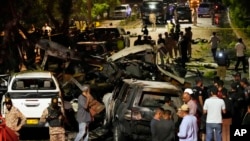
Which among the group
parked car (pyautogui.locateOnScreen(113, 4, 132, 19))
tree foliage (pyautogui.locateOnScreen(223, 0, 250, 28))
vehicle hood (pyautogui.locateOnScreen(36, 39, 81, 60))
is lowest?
parked car (pyautogui.locateOnScreen(113, 4, 132, 19))

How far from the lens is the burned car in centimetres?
1319

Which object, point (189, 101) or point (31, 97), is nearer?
point (189, 101)

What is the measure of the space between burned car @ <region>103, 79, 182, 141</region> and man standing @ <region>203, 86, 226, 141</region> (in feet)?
2.32

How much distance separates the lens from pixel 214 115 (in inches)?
513

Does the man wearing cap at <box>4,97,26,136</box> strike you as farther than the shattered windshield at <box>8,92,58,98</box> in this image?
No

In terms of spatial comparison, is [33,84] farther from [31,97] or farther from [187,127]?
[187,127]

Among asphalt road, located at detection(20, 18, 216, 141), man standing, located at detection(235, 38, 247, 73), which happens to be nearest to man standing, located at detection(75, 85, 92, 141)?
asphalt road, located at detection(20, 18, 216, 141)

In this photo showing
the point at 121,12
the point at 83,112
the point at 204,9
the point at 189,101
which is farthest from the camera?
the point at 121,12

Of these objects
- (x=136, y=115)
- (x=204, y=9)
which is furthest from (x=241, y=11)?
(x=136, y=115)

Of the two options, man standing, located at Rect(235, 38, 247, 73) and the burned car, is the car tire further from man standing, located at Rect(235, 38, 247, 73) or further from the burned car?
man standing, located at Rect(235, 38, 247, 73)

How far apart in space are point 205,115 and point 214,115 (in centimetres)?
39

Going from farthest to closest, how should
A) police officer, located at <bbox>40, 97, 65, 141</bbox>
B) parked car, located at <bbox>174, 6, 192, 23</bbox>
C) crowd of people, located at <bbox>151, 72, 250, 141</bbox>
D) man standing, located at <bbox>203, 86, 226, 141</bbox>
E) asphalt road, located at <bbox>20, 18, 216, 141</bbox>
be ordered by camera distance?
parked car, located at <bbox>174, 6, 192, 23</bbox> < asphalt road, located at <bbox>20, 18, 216, 141</bbox> < police officer, located at <bbox>40, 97, 65, 141</bbox> < man standing, located at <bbox>203, 86, 226, 141</bbox> < crowd of people, located at <bbox>151, 72, 250, 141</bbox>

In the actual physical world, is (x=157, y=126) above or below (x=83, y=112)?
above

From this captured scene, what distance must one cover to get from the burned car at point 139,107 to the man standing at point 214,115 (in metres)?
0.71
